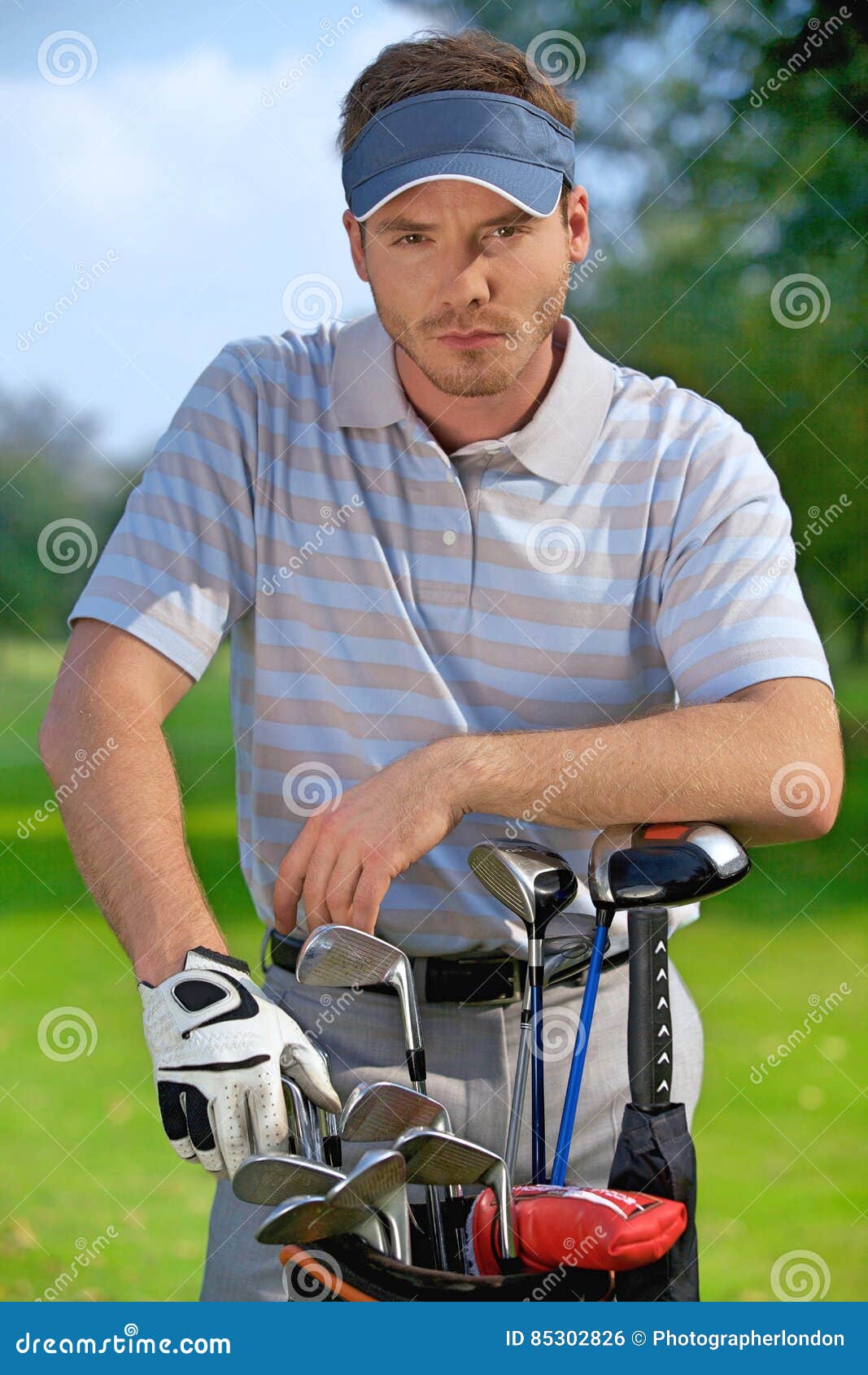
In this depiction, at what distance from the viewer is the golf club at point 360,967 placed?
3.84ft

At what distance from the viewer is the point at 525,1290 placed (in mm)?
950

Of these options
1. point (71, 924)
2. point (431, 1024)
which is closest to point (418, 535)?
point (431, 1024)

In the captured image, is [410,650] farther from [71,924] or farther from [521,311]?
[71,924]

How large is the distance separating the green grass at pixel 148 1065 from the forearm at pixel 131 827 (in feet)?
5.84

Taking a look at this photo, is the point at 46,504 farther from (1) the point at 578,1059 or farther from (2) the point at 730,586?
(1) the point at 578,1059

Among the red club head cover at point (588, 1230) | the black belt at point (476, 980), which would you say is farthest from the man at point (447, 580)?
the red club head cover at point (588, 1230)

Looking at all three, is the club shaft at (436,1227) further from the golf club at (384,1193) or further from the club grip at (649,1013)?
the club grip at (649,1013)

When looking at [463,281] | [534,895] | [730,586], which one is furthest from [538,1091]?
[463,281]

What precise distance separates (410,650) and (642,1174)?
0.68m

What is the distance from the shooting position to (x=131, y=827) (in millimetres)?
1371

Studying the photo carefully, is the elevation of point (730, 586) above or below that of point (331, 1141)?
above

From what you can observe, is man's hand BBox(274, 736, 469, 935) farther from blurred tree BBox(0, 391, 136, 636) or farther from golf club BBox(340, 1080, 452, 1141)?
blurred tree BBox(0, 391, 136, 636)

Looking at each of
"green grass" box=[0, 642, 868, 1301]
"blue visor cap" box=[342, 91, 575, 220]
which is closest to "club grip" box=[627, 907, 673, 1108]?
"blue visor cap" box=[342, 91, 575, 220]

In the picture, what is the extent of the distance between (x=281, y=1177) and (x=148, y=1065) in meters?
5.13
